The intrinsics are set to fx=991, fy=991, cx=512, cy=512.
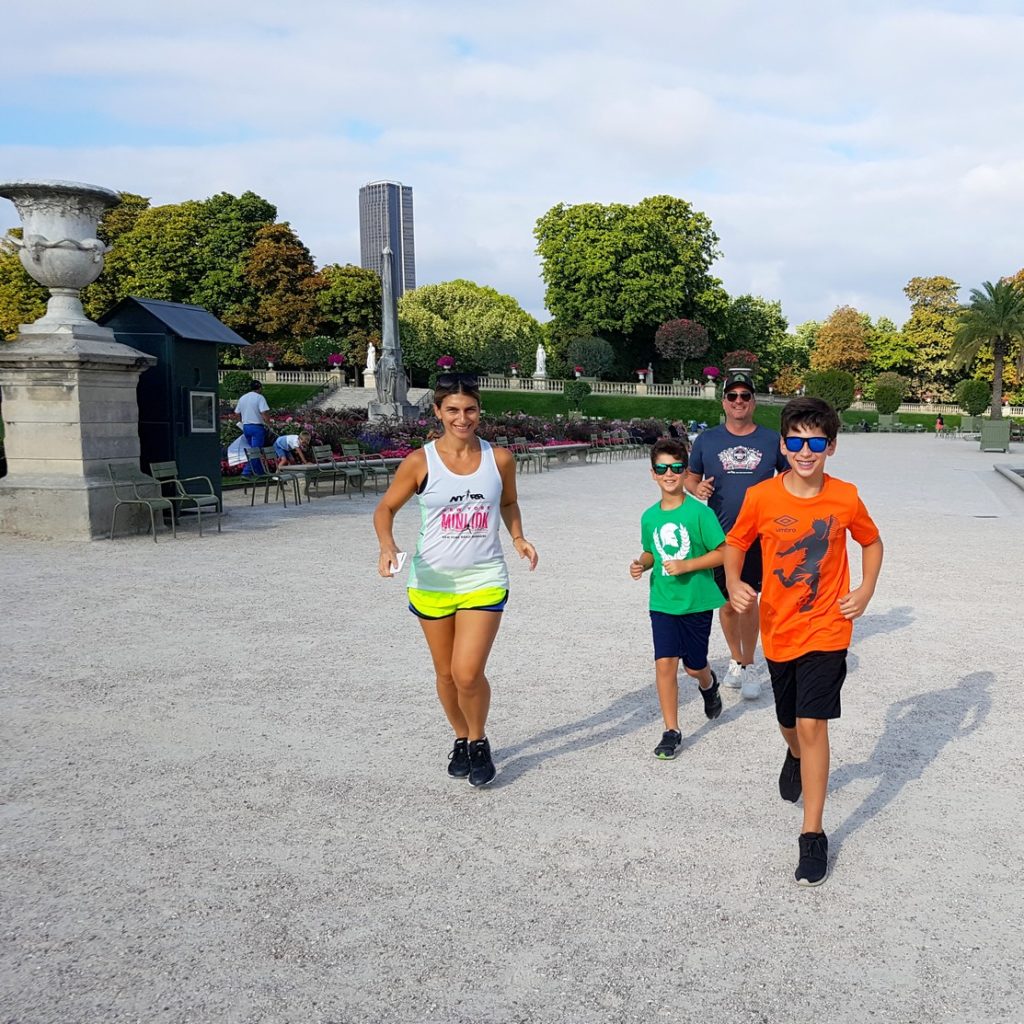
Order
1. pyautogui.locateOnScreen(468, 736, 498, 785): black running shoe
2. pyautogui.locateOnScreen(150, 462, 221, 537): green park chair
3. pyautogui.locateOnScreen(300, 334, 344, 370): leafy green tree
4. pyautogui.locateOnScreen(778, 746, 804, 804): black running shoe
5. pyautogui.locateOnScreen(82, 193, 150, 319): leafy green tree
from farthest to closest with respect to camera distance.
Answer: pyautogui.locateOnScreen(300, 334, 344, 370): leafy green tree → pyautogui.locateOnScreen(82, 193, 150, 319): leafy green tree → pyautogui.locateOnScreen(150, 462, 221, 537): green park chair → pyautogui.locateOnScreen(468, 736, 498, 785): black running shoe → pyautogui.locateOnScreen(778, 746, 804, 804): black running shoe

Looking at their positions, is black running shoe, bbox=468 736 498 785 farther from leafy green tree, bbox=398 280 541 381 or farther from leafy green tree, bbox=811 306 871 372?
leafy green tree, bbox=811 306 871 372

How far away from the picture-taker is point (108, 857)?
11.5 ft

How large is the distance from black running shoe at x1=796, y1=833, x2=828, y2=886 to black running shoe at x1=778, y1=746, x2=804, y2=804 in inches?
19.7

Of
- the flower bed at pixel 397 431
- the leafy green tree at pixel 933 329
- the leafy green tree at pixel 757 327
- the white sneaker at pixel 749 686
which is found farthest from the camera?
the leafy green tree at pixel 933 329

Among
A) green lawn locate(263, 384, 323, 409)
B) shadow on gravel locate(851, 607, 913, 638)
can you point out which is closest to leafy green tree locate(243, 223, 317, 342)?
green lawn locate(263, 384, 323, 409)

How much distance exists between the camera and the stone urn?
11.0 meters

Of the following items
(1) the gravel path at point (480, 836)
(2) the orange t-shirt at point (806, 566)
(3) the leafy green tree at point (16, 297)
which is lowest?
(1) the gravel path at point (480, 836)

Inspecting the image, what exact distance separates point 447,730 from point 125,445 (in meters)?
8.10

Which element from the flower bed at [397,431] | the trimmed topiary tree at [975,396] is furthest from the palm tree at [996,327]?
the flower bed at [397,431]

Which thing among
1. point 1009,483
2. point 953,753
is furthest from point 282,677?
point 1009,483

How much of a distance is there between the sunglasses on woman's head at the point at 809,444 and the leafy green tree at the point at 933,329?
79322 mm

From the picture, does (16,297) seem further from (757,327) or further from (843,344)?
(843,344)

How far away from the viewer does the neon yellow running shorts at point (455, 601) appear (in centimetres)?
397

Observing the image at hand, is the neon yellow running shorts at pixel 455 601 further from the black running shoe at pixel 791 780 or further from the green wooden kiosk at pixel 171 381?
the green wooden kiosk at pixel 171 381
